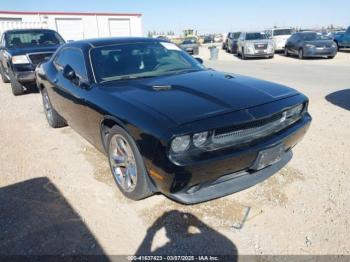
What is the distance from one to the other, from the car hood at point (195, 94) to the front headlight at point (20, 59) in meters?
5.74

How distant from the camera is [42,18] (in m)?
23.5

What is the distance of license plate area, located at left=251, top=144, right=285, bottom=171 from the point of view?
8.77 ft

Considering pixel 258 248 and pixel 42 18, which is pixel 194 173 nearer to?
pixel 258 248

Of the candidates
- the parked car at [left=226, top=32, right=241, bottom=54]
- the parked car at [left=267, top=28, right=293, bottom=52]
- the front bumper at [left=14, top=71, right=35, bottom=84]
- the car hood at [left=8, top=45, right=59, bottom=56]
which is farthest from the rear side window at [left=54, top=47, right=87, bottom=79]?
the parked car at [left=226, top=32, right=241, bottom=54]

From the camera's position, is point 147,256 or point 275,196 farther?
point 275,196

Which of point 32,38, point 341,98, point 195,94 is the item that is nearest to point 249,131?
point 195,94

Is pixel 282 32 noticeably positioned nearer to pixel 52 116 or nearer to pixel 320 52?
pixel 320 52

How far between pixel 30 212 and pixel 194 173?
70.6 inches

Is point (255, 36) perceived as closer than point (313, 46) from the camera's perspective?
No

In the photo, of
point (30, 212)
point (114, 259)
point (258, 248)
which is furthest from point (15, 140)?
point (258, 248)

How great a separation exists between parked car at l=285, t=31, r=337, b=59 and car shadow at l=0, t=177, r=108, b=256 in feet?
52.9

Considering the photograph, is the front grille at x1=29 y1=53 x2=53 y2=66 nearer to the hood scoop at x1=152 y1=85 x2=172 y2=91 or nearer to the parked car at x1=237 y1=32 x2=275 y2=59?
the hood scoop at x1=152 y1=85 x2=172 y2=91

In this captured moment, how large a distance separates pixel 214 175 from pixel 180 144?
0.39 meters

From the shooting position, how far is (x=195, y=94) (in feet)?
9.65
